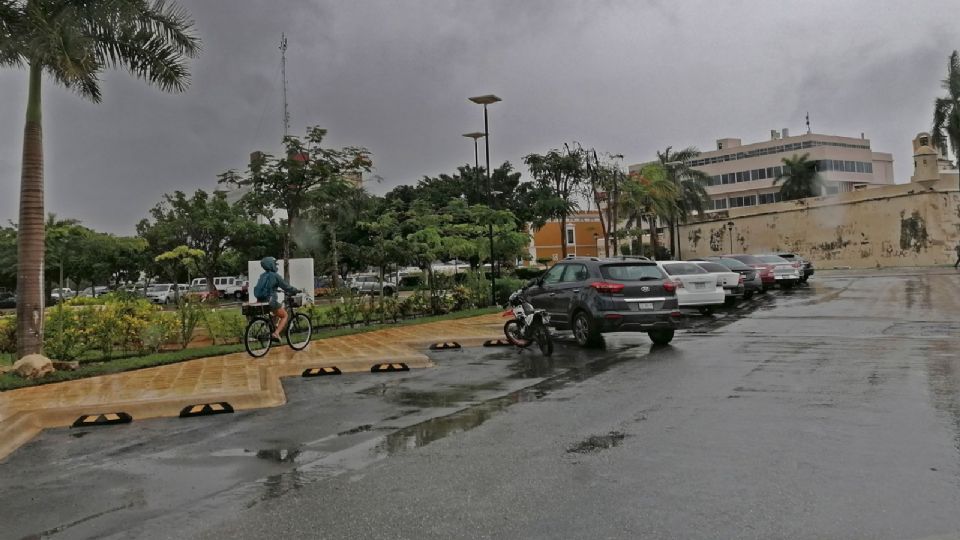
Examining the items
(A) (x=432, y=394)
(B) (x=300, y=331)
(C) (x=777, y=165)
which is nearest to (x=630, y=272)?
(A) (x=432, y=394)

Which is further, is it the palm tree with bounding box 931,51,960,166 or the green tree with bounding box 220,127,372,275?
the palm tree with bounding box 931,51,960,166

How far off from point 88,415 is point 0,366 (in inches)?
177

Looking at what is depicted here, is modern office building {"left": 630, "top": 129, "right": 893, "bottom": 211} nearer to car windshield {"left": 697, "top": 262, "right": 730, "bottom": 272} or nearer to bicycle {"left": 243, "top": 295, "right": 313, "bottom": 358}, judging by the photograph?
car windshield {"left": 697, "top": 262, "right": 730, "bottom": 272}

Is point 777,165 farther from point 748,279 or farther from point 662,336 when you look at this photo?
point 662,336

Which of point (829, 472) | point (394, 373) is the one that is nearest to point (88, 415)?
point (394, 373)

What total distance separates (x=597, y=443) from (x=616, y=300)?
7133 millimetres

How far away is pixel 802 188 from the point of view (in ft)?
232

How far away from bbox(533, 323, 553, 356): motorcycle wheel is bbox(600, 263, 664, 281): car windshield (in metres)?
1.54

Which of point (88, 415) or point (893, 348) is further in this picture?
point (893, 348)

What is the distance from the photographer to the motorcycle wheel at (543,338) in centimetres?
1306

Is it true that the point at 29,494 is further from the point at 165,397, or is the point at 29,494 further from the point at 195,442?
the point at 165,397

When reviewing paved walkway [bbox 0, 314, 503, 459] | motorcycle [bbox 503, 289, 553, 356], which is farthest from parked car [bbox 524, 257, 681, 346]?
paved walkway [bbox 0, 314, 503, 459]

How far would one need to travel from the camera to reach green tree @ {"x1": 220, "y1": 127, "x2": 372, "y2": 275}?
744 inches

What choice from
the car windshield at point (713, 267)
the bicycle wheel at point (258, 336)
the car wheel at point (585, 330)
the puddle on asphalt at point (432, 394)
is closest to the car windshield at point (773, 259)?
the car windshield at point (713, 267)
